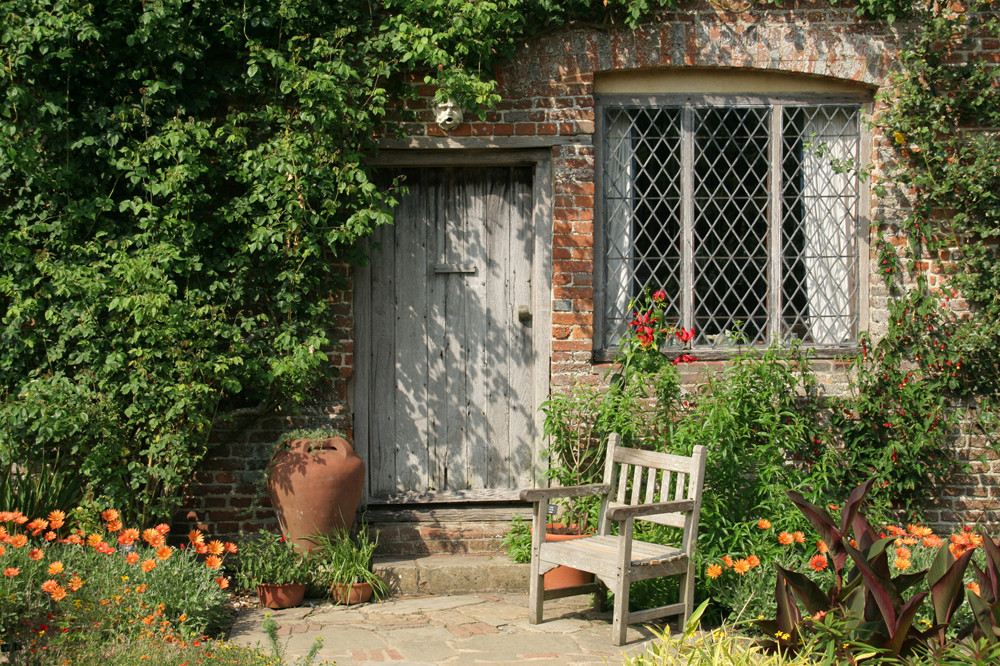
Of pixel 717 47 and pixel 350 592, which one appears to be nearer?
pixel 350 592

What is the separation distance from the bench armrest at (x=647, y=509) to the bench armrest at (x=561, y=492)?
17.6 inches

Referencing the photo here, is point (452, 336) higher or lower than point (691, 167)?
lower

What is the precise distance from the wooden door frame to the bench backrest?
99cm

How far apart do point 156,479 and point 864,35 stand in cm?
522

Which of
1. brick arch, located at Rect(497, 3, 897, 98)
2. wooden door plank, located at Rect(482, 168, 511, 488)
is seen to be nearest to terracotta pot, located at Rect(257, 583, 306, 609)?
wooden door plank, located at Rect(482, 168, 511, 488)

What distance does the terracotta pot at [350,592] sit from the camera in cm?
507

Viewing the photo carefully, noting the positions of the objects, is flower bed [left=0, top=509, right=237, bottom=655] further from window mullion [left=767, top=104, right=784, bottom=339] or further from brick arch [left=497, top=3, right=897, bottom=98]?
window mullion [left=767, top=104, right=784, bottom=339]

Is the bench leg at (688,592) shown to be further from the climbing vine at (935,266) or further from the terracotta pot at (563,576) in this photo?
the climbing vine at (935,266)

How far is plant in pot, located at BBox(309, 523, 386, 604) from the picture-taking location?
16.6ft

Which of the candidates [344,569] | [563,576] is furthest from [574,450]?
[344,569]

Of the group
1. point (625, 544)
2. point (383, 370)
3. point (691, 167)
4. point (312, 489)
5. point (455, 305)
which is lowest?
point (625, 544)

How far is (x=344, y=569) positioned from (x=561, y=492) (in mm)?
1350

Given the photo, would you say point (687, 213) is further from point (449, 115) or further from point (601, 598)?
point (601, 598)

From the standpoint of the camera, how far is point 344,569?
5.10 metres
